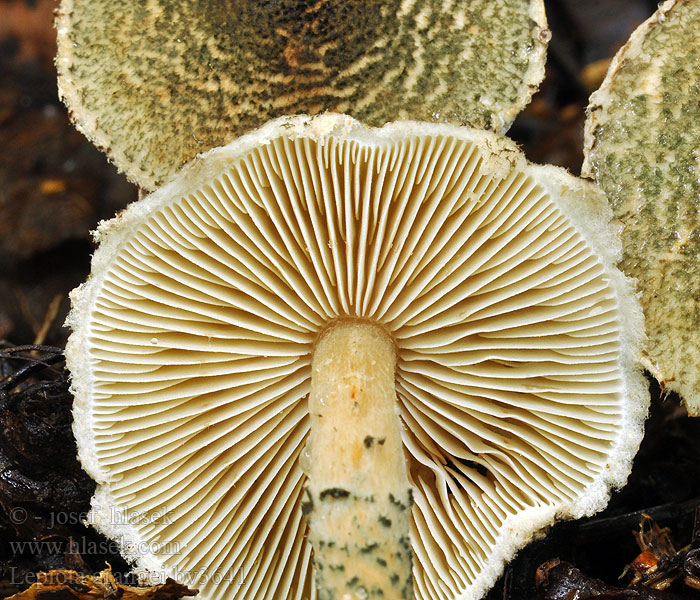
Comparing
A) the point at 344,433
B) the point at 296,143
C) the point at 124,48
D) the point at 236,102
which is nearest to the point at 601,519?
the point at 344,433

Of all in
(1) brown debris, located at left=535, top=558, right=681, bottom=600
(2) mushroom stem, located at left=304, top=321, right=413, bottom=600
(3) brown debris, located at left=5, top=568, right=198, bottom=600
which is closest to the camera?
(2) mushroom stem, located at left=304, top=321, right=413, bottom=600

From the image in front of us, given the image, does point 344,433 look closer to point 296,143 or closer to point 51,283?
point 296,143

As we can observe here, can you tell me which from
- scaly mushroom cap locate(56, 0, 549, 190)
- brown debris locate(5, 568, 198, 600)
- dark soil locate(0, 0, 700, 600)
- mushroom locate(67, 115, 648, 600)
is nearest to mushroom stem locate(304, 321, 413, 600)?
mushroom locate(67, 115, 648, 600)

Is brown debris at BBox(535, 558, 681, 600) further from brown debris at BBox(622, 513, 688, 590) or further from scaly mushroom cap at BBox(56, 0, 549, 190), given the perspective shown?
scaly mushroom cap at BBox(56, 0, 549, 190)

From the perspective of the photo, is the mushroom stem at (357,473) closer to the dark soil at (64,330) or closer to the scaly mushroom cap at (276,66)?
the dark soil at (64,330)

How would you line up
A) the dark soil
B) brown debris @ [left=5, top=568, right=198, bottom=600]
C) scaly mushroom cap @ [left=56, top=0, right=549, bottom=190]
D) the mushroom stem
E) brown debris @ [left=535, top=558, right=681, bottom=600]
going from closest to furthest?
1. the mushroom stem
2. brown debris @ [left=5, top=568, right=198, bottom=600]
3. brown debris @ [left=535, top=558, right=681, bottom=600]
4. the dark soil
5. scaly mushroom cap @ [left=56, top=0, right=549, bottom=190]
